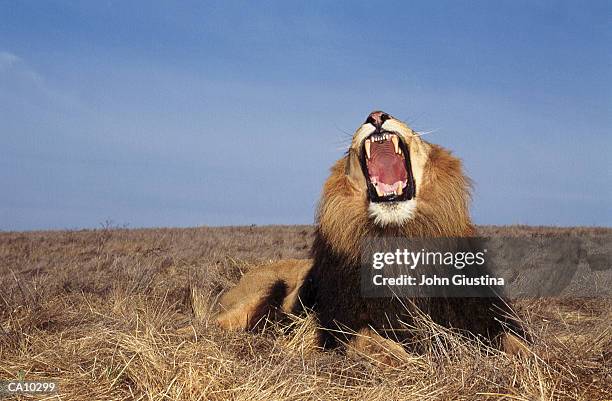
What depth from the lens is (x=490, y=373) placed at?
3084 mm

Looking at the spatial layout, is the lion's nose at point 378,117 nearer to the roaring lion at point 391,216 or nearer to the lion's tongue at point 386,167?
the roaring lion at point 391,216

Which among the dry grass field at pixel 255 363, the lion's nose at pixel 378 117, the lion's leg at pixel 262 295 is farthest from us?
the lion's leg at pixel 262 295

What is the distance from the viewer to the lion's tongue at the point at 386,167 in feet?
13.6

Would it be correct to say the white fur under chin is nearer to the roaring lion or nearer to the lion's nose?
the roaring lion

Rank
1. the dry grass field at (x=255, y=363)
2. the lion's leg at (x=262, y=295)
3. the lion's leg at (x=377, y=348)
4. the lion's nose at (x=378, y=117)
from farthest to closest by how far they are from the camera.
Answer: the lion's leg at (x=262, y=295) < the lion's nose at (x=378, y=117) < the lion's leg at (x=377, y=348) < the dry grass field at (x=255, y=363)

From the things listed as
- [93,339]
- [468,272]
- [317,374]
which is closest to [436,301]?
[468,272]

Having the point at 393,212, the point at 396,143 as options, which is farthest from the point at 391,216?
the point at 396,143

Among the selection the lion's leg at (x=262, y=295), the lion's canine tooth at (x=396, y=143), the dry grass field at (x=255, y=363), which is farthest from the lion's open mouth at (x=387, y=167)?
the lion's leg at (x=262, y=295)

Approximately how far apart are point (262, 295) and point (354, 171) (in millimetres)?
2335

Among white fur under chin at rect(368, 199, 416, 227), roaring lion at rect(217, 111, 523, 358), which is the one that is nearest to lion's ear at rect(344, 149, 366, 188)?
roaring lion at rect(217, 111, 523, 358)

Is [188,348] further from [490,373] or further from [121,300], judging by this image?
[121,300]

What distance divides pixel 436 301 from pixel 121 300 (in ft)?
9.65

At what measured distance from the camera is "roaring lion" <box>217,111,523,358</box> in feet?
13.4

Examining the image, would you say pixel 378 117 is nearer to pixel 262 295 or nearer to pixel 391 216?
pixel 391 216
